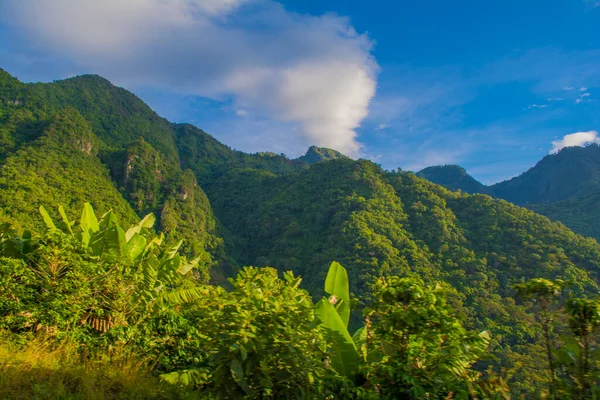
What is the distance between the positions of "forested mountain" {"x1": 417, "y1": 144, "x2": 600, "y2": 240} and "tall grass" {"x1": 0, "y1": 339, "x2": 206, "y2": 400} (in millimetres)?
75186

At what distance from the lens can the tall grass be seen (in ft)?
8.93

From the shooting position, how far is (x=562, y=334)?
106 inches

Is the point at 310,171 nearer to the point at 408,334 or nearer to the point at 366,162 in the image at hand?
the point at 366,162

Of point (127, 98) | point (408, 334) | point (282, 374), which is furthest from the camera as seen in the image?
point (127, 98)

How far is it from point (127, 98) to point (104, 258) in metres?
131

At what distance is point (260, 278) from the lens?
3.26 m

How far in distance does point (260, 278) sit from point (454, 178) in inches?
5680

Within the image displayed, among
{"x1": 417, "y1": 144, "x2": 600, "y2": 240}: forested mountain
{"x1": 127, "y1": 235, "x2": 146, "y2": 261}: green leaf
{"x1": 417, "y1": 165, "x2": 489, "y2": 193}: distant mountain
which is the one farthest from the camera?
{"x1": 417, "y1": 165, "x2": 489, "y2": 193}: distant mountain

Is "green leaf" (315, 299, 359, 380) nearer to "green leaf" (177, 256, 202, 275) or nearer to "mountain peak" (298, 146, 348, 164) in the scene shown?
"green leaf" (177, 256, 202, 275)

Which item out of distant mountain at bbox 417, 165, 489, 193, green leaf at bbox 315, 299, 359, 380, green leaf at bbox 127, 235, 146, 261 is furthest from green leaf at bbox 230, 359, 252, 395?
distant mountain at bbox 417, 165, 489, 193

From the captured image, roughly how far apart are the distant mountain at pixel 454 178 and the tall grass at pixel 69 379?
429 ft

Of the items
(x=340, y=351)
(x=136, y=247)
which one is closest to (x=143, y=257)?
(x=136, y=247)

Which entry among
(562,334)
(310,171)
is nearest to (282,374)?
(562,334)

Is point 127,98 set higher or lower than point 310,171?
higher
